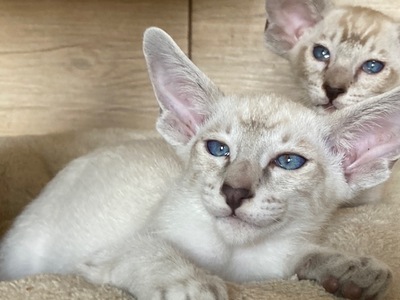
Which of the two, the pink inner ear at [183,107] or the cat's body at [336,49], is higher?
the pink inner ear at [183,107]

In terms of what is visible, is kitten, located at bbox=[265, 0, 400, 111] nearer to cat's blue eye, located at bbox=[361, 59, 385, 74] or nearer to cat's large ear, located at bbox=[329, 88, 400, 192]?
cat's blue eye, located at bbox=[361, 59, 385, 74]

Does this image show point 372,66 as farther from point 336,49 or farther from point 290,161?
point 290,161

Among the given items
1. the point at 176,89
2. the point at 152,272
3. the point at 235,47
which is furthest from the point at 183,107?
the point at 235,47

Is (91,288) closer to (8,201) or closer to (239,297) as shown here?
(239,297)

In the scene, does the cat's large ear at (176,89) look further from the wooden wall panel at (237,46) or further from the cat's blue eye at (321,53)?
the wooden wall panel at (237,46)

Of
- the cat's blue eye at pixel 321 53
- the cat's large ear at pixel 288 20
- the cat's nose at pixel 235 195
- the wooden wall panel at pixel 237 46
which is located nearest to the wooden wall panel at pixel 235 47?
the wooden wall panel at pixel 237 46

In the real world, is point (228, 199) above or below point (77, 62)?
above

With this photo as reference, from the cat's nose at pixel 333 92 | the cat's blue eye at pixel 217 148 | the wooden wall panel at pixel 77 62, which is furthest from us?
the wooden wall panel at pixel 77 62

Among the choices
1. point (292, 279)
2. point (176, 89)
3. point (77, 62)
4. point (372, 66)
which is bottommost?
point (77, 62)
